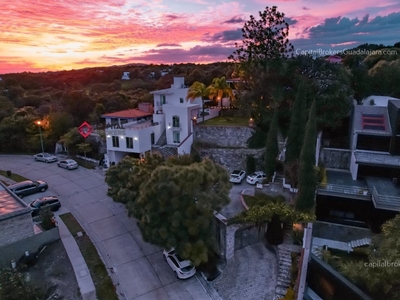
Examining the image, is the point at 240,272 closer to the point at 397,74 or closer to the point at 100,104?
the point at 397,74

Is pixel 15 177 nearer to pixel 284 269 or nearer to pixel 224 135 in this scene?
pixel 224 135

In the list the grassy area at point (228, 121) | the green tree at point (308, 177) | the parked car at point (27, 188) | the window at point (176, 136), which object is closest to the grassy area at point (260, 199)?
the green tree at point (308, 177)

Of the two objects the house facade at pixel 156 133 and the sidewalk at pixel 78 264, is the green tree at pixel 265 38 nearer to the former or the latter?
the house facade at pixel 156 133

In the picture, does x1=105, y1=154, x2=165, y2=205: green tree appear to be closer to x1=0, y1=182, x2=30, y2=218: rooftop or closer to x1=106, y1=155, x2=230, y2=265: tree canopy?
x1=106, y1=155, x2=230, y2=265: tree canopy

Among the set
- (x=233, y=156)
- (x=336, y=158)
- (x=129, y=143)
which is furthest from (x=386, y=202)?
(x=129, y=143)

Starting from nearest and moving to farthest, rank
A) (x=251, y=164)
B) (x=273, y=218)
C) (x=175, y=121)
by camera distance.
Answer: (x=273, y=218), (x=251, y=164), (x=175, y=121)

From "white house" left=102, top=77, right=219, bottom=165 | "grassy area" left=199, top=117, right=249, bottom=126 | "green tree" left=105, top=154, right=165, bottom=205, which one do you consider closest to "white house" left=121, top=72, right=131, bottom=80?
"white house" left=102, top=77, right=219, bottom=165

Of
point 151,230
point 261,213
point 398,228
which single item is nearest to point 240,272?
point 261,213
